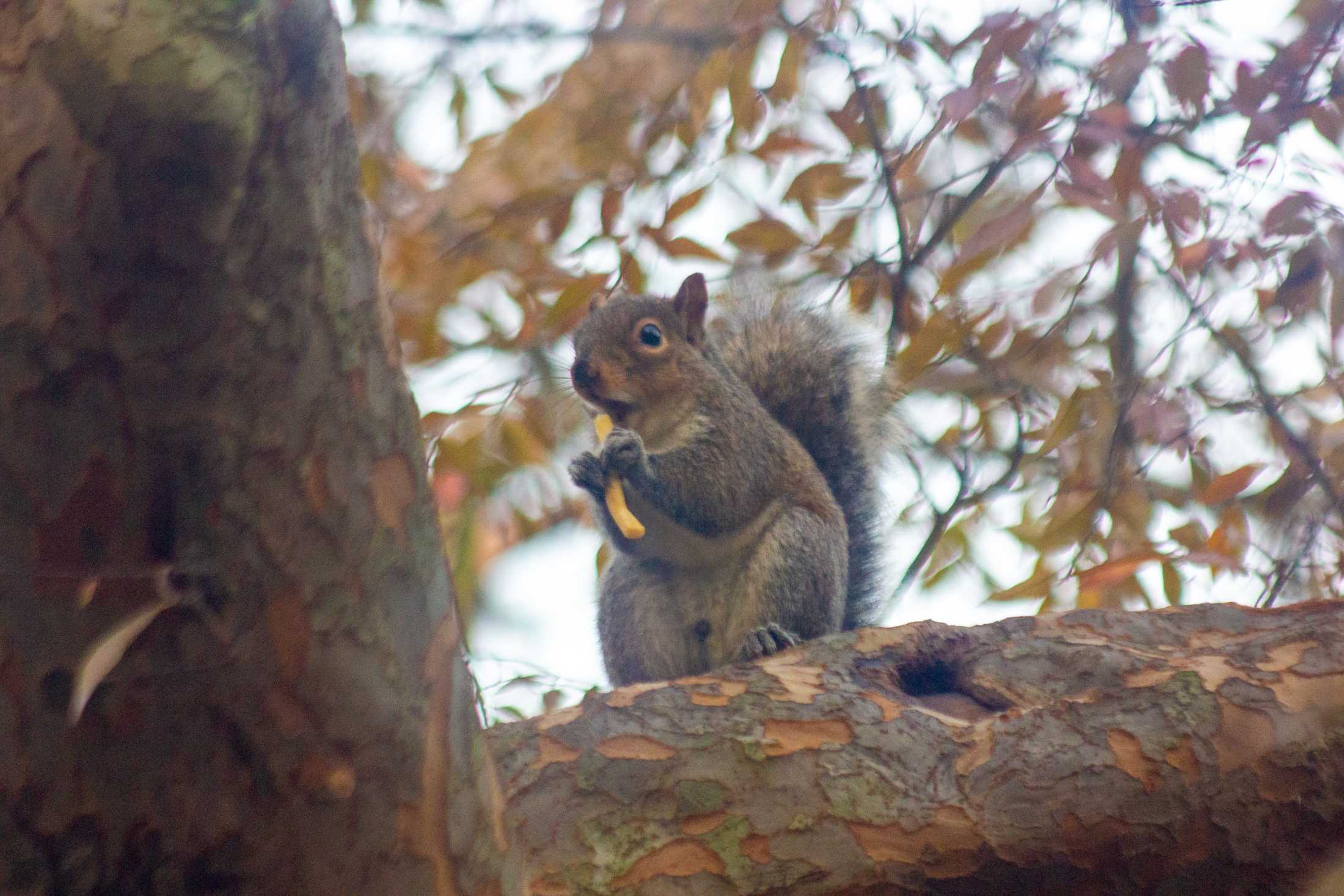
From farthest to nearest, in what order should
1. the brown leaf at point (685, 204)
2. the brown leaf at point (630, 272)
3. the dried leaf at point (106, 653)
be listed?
the brown leaf at point (630, 272) → the brown leaf at point (685, 204) → the dried leaf at point (106, 653)

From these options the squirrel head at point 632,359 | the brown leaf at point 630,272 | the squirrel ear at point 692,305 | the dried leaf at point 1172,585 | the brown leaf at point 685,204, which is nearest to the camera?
the dried leaf at point 1172,585

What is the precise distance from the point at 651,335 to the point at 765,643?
118 centimetres

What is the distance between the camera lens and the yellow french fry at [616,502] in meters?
2.75

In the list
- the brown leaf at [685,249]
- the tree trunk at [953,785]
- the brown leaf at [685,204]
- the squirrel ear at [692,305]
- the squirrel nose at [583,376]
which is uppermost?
the squirrel ear at [692,305]

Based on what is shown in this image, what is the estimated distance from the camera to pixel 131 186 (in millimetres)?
1178

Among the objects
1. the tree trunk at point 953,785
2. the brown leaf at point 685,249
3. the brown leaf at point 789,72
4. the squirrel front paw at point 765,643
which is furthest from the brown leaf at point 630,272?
the tree trunk at point 953,785

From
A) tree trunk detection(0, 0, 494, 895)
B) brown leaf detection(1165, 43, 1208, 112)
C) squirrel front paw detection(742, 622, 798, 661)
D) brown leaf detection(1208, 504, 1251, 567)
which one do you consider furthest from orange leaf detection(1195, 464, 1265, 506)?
tree trunk detection(0, 0, 494, 895)

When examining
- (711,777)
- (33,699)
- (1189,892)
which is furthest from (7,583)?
(1189,892)

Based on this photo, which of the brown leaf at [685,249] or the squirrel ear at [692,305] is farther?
the squirrel ear at [692,305]

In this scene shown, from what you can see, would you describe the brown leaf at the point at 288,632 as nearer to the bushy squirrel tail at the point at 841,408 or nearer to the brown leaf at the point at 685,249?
the brown leaf at the point at 685,249

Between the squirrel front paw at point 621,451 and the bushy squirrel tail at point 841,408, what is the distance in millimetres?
939

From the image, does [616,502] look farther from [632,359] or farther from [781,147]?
[781,147]

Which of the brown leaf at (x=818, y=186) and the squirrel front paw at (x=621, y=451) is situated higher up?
the brown leaf at (x=818, y=186)

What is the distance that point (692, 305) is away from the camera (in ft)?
13.8
